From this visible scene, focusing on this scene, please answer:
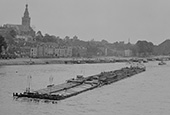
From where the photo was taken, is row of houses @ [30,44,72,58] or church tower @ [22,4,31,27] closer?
row of houses @ [30,44,72,58]

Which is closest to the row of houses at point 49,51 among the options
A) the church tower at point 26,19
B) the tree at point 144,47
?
the church tower at point 26,19

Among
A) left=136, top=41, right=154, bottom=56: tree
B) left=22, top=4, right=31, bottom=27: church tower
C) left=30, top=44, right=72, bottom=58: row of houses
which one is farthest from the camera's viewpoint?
left=136, top=41, right=154, bottom=56: tree

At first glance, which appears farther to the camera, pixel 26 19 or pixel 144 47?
pixel 144 47

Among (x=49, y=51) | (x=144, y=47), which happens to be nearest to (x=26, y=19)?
(x=49, y=51)

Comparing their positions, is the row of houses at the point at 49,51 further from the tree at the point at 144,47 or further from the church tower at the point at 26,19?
the tree at the point at 144,47

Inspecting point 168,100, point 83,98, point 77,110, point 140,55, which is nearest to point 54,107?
point 77,110

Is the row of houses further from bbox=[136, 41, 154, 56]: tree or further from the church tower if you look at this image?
bbox=[136, 41, 154, 56]: tree

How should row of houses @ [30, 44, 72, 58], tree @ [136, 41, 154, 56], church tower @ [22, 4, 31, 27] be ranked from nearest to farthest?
row of houses @ [30, 44, 72, 58] < church tower @ [22, 4, 31, 27] < tree @ [136, 41, 154, 56]

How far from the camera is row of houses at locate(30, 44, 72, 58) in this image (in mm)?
115975

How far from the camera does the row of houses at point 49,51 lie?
380 feet

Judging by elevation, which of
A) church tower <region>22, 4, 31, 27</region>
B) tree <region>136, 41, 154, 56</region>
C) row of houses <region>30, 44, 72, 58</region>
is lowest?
row of houses <region>30, 44, 72, 58</region>

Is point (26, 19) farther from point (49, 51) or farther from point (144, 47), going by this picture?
point (144, 47)

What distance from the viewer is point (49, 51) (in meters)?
124

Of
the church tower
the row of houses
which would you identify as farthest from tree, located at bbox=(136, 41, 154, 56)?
the church tower
